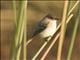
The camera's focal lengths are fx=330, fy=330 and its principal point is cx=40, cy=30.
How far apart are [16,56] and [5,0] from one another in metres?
2.81

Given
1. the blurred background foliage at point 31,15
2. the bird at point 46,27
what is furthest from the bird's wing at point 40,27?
the blurred background foliage at point 31,15

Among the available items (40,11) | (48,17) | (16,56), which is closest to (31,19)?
(40,11)

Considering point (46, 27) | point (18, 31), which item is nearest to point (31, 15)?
point (46, 27)

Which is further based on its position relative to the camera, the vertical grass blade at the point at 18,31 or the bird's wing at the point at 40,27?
A: the bird's wing at the point at 40,27

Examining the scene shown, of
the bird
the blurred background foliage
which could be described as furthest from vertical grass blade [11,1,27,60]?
the blurred background foliage

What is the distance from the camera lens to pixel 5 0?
360 cm

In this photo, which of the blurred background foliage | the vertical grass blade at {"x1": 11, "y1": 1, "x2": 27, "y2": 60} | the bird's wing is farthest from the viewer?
the blurred background foliage

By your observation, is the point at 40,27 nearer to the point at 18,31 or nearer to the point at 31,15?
the point at 18,31

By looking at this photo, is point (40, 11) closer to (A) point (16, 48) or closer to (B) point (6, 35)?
(B) point (6, 35)

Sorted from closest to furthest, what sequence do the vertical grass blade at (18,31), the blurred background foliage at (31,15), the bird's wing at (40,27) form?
the vertical grass blade at (18,31), the bird's wing at (40,27), the blurred background foliage at (31,15)

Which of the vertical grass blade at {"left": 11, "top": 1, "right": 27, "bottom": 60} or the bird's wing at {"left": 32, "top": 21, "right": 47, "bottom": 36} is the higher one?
the vertical grass blade at {"left": 11, "top": 1, "right": 27, "bottom": 60}

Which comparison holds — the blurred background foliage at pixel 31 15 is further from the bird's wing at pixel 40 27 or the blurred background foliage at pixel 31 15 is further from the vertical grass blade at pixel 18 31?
the vertical grass blade at pixel 18 31

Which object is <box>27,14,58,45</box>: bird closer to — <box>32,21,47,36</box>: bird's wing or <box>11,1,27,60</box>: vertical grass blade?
<box>32,21,47,36</box>: bird's wing

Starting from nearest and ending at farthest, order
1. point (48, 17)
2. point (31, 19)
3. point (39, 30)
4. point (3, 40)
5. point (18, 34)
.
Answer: point (18, 34) < point (39, 30) < point (48, 17) < point (3, 40) < point (31, 19)
